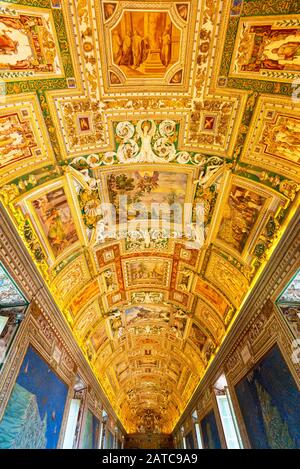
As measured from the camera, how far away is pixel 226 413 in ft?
41.8

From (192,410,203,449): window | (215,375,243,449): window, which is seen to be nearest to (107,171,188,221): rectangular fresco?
(215,375,243,449): window

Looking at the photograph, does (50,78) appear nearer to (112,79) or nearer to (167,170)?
(112,79)

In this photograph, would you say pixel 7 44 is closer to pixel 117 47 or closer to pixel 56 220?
pixel 117 47

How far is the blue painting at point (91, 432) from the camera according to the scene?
12.8 m

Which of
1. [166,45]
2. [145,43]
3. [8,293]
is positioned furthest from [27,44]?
[8,293]

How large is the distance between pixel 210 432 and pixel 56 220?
14.1 m

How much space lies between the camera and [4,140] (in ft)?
20.1

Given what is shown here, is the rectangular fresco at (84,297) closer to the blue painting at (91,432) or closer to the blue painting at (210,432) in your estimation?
the blue painting at (91,432)

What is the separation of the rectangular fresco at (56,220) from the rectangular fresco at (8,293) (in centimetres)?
185

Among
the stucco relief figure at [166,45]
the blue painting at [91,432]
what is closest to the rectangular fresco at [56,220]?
the stucco relief figure at [166,45]

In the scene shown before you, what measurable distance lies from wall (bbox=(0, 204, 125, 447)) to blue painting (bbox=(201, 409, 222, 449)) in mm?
6675

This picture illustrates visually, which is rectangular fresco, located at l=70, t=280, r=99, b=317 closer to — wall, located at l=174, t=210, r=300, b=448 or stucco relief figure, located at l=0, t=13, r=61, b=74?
wall, located at l=174, t=210, r=300, b=448

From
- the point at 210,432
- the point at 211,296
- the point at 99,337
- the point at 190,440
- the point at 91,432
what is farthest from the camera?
the point at 190,440

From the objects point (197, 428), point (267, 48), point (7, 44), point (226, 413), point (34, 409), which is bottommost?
point (197, 428)
